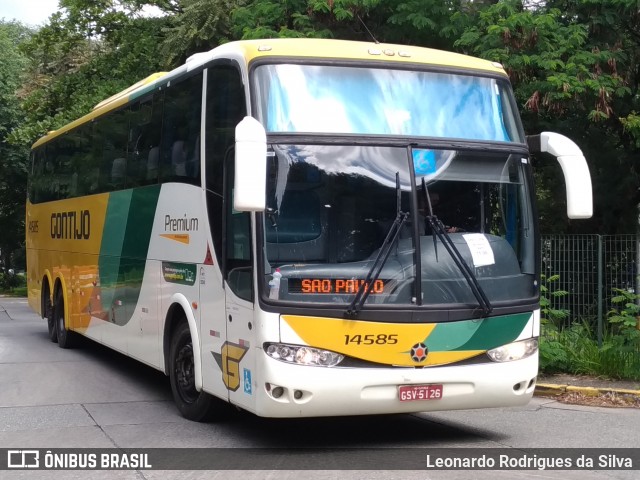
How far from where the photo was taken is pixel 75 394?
37.0 ft

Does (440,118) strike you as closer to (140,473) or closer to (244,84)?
(244,84)

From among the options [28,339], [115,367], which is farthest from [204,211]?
[28,339]

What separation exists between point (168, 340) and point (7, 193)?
3571 centimetres

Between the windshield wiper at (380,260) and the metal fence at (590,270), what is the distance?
20.0 feet

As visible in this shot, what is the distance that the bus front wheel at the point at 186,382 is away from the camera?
9.22 meters

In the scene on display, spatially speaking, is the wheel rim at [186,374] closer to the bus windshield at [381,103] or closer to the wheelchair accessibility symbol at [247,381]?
the wheelchair accessibility symbol at [247,381]

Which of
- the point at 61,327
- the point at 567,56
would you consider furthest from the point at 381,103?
the point at 61,327

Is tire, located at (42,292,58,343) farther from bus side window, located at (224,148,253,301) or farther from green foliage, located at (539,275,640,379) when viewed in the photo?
bus side window, located at (224,148,253,301)

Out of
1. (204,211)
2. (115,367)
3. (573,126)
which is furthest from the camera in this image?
(573,126)

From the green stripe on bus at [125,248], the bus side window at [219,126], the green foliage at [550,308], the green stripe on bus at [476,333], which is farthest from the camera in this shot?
the green foliage at [550,308]

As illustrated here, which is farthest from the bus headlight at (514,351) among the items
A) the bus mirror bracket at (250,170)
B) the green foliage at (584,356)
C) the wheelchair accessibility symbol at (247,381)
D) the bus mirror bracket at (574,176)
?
the green foliage at (584,356)

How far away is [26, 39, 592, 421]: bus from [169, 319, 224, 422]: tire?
0.03m

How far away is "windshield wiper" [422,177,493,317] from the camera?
780 centimetres

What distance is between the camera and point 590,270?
13328 millimetres
